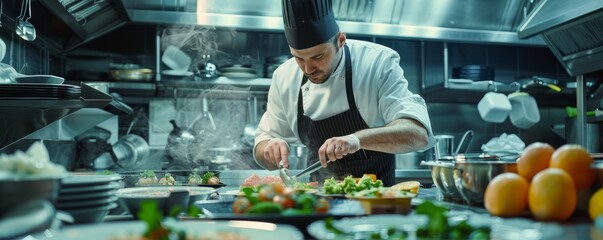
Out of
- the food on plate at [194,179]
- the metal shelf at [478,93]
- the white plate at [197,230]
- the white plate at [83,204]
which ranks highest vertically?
the metal shelf at [478,93]

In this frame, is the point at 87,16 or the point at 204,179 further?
the point at 87,16

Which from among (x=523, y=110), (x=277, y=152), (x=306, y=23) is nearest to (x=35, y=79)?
(x=277, y=152)

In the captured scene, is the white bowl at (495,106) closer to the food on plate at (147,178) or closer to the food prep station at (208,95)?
the food prep station at (208,95)

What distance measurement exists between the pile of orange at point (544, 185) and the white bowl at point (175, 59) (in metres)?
3.87

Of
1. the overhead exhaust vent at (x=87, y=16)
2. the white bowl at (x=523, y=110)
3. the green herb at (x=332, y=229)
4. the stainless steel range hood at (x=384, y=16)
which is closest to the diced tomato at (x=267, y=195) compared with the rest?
the green herb at (x=332, y=229)

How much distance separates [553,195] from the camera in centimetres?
124

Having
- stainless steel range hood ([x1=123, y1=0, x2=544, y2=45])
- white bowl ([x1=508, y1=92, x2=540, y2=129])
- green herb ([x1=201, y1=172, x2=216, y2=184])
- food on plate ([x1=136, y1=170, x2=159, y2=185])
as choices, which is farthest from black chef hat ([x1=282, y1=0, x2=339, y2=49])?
white bowl ([x1=508, y1=92, x2=540, y2=129])

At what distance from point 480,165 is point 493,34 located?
427 centimetres

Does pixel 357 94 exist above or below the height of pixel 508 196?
above

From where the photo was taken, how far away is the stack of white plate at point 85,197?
1.18m

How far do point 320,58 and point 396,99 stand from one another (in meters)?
0.40

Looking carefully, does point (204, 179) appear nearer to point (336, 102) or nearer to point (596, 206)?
point (336, 102)

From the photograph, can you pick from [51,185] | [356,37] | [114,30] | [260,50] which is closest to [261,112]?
[260,50]

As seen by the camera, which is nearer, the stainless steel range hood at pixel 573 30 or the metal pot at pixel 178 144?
the stainless steel range hood at pixel 573 30
